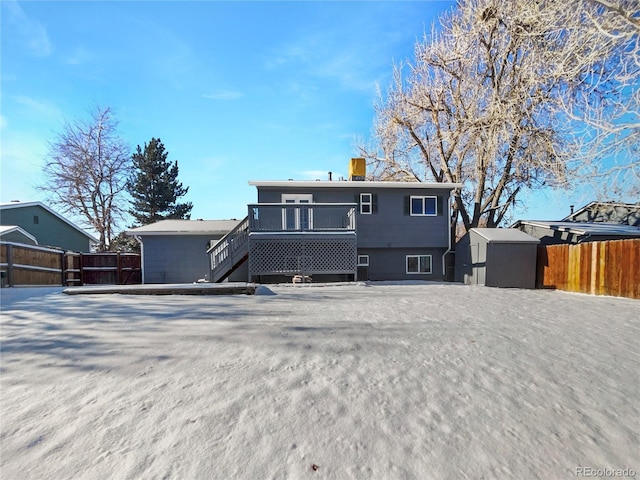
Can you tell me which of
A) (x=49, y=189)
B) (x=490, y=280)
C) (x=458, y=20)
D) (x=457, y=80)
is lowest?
(x=490, y=280)

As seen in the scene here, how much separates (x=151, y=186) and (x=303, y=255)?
20348mm

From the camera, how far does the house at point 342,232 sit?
11023mm

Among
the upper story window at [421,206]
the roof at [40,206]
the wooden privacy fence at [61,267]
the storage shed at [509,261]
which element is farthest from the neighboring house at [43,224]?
the storage shed at [509,261]

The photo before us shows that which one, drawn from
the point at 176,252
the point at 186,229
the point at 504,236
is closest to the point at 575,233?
the point at 504,236

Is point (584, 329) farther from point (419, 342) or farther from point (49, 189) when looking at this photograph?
point (49, 189)

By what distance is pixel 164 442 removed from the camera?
1.82m

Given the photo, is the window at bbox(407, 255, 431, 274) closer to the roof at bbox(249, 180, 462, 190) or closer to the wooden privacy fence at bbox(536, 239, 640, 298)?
the roof at bbox(249, 180, 462, 190)

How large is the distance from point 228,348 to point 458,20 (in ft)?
65.4

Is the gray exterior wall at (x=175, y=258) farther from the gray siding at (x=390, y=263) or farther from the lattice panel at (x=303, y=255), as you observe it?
the gray siding at (x=390, y=263)

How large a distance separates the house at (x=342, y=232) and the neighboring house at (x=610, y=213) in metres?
10.9

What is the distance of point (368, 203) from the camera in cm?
1327

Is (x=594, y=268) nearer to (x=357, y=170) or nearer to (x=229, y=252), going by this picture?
(x=357, y=170)

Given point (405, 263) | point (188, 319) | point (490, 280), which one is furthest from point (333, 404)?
point (405, 263)

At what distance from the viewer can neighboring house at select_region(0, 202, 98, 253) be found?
15.1m
